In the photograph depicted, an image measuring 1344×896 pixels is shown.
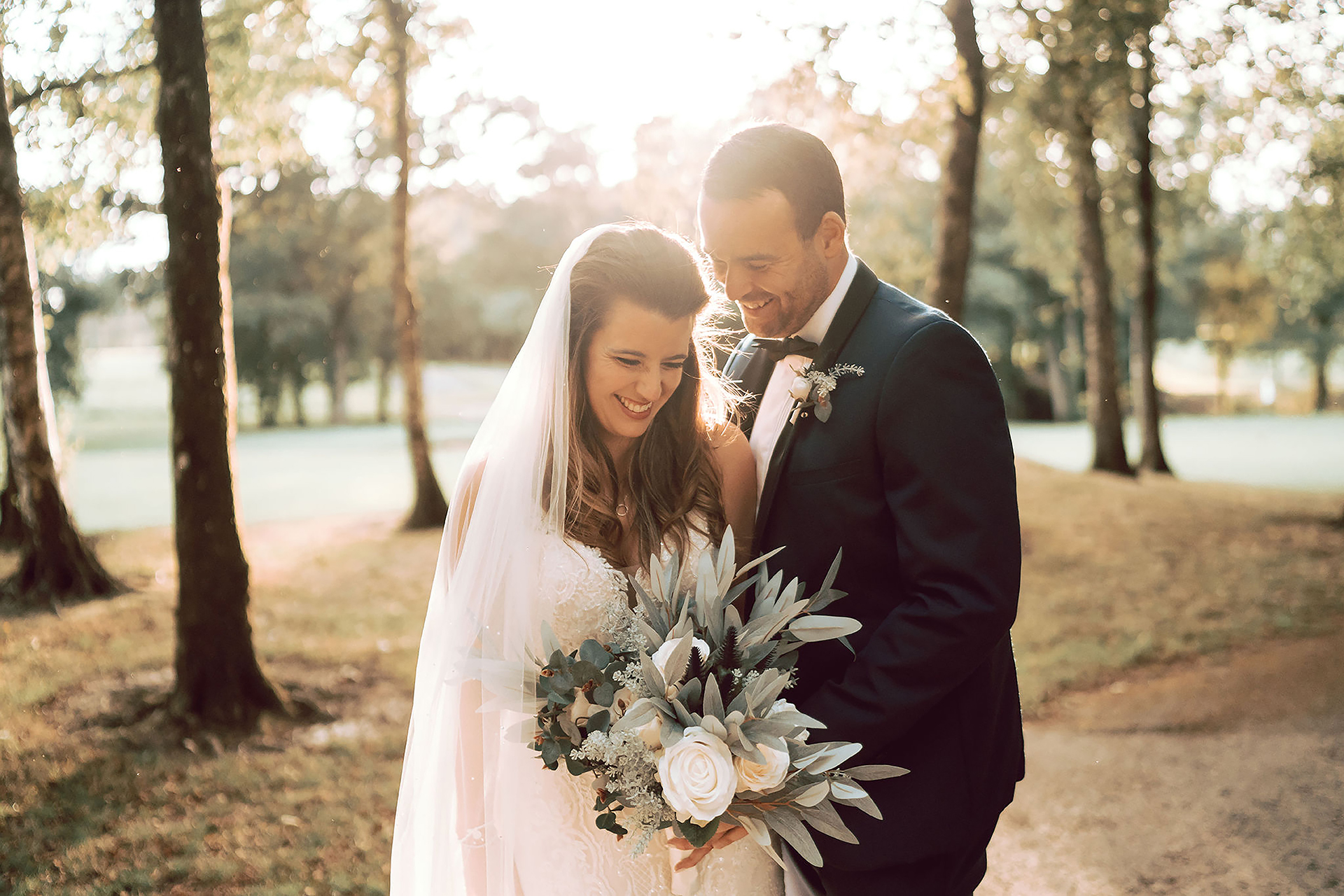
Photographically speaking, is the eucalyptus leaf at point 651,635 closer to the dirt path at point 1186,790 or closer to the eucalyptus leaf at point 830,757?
the eucalyptus leaf at point 830,757

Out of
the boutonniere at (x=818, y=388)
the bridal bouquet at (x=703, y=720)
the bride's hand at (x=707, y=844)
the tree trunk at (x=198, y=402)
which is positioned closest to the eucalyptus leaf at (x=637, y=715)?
the bridal bouquet at (x=703, y=720)

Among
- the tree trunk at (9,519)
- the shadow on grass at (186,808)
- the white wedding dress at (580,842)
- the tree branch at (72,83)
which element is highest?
the tree branch at (72,83)

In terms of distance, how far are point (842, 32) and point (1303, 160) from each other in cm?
1135

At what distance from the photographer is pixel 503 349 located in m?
50.0

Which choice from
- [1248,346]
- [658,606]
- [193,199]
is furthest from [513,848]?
[1248,346]

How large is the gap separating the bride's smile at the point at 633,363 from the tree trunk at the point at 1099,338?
15272 millimetres

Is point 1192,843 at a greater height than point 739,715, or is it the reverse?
point 739,715

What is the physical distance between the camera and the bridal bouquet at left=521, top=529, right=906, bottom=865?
2000mm

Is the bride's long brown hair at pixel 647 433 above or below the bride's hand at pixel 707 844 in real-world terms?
above

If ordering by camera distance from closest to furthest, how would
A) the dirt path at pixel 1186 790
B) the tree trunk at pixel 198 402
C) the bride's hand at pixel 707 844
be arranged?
the bride's hand at pixel 707 844 < the dirt path at pixel 1186 790 < the tree trunk at pixel 198 402

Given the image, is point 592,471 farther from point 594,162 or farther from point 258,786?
point 594,162

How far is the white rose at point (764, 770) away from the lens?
6.54 ft

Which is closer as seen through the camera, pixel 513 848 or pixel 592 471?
pixel 513 848

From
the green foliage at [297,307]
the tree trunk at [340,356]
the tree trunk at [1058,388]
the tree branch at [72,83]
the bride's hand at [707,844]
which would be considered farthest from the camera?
the tree trunk at [1058,388]
